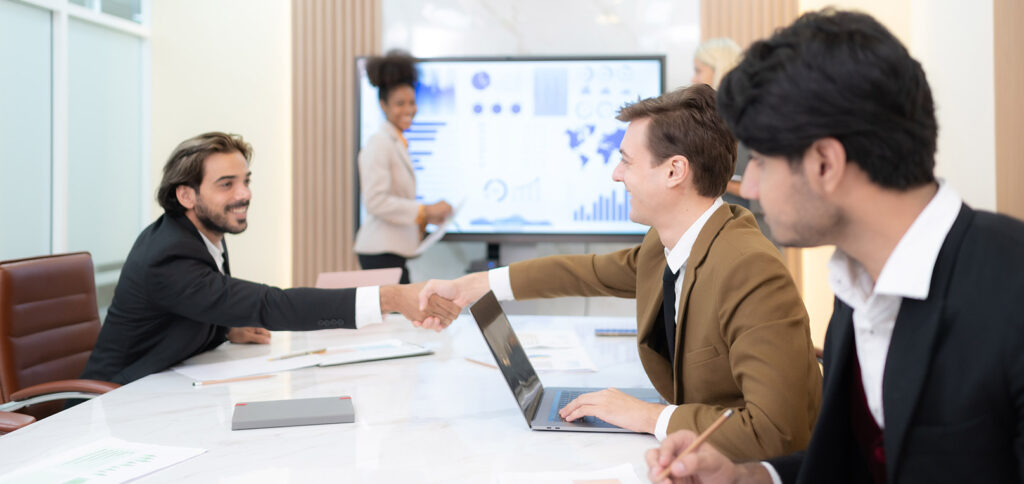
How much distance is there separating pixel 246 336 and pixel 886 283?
203 cm

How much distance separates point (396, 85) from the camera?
4.32m

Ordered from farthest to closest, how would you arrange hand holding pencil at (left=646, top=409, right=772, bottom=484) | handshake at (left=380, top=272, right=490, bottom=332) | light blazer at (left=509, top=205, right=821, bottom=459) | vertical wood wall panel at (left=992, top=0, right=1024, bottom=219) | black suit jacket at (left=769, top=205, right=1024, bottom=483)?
vertical wood wall panel at (left=992, top=0, right=1024, bottom=219) < handshake at (left=380, top=272, right=490, bottom=332) < light blazer at (left=509, top=205, right=821, bottom=459) < hand holding pencil at (left=646, top=409, right=772, bottom=484) < black suit jacket at (left=769, top=205, right=1024, bottom=483)

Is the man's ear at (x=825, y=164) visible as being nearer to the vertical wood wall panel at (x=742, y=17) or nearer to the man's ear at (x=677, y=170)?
the man's ear at (x=677, y=170)

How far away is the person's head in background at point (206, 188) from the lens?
2.50 meters

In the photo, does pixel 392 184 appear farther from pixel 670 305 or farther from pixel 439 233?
pixel 670 305

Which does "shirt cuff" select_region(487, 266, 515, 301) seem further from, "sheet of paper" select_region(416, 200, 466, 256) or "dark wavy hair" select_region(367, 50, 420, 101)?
"dark wavy hair" select_region(367, 50, 420, 101)

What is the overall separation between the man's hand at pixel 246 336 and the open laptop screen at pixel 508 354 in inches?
40.6

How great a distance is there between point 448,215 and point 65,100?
7.07 ft

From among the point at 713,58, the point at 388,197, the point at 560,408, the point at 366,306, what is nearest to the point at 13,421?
the point at 366,306

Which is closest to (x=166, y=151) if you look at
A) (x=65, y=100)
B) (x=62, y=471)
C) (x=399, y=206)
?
(x=65, y=100)

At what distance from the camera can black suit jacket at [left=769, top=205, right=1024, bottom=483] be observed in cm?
88

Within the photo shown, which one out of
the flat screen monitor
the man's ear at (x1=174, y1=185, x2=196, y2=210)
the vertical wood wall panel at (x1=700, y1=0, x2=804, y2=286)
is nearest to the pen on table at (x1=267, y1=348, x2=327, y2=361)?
the man's ear at (x1=174, y1=185, x2=196, y2=210)

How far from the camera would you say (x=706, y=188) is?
172cm

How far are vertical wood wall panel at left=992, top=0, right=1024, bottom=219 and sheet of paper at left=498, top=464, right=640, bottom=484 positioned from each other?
2.80 metres
